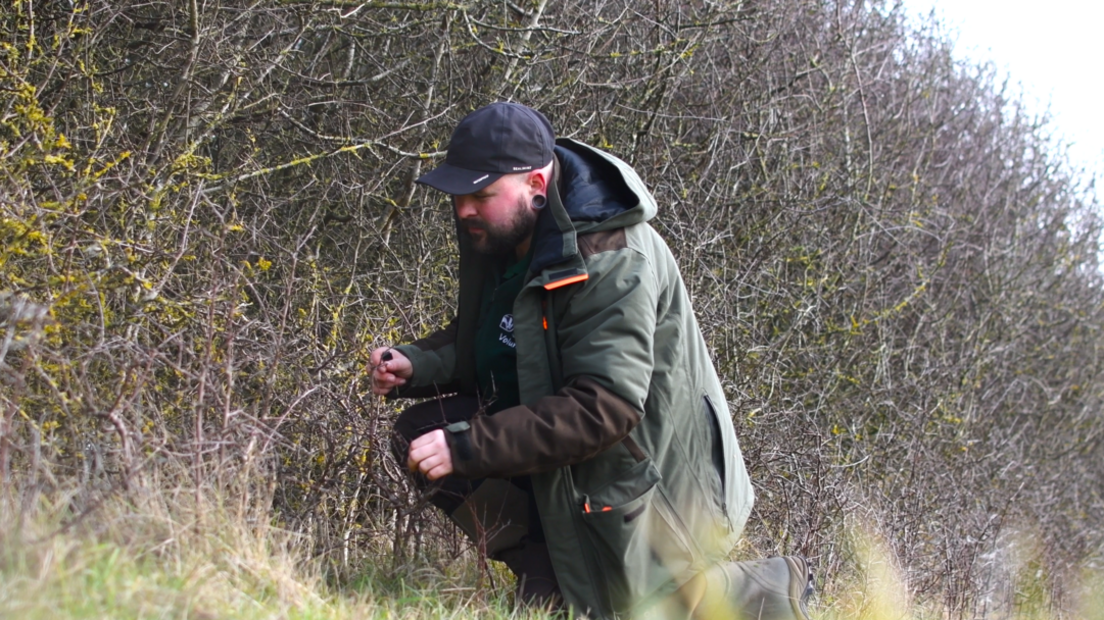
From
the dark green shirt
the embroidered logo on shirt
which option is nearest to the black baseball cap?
the dark green shirt

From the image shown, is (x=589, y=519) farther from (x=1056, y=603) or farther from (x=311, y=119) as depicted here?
(x=1056, y=603)

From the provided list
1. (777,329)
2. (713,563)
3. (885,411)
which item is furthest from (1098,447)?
(713,563)

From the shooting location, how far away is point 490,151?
10.4ft

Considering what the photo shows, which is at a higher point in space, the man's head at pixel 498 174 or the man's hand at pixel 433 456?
the man's head at pixel 498 174

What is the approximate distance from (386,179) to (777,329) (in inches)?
110

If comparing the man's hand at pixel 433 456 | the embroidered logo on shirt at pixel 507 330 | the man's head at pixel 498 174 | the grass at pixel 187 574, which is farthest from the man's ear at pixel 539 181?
the grass at pixel 187 574

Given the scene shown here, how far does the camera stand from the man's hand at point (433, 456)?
2.92 m

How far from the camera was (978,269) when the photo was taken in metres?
10.4

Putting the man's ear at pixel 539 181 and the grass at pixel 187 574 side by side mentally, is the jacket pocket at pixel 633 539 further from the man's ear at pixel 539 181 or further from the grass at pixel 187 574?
the man's ear at pixel 539 181

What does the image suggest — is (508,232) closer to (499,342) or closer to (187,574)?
(499,342)

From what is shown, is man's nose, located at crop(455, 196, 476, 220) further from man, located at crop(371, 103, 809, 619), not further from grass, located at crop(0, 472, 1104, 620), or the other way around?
grass, located at crop(0, 472, 1104, 620)

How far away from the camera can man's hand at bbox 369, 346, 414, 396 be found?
349 cm

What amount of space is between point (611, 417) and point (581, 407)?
0.09 metres

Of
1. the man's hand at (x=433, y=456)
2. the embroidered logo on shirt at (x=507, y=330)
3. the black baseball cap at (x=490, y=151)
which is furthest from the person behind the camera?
the embroidered logo on shirt at (x=507, y=330)
